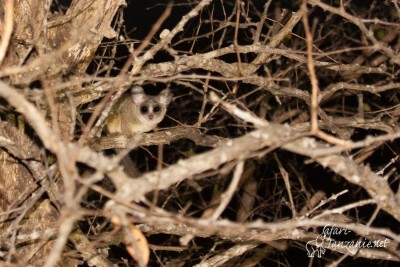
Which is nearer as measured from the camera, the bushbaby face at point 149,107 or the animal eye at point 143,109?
the bushbaby face at point 149,107

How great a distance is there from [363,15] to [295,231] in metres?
3.47

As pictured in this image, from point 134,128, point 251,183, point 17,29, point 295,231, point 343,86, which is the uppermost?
point 17,29

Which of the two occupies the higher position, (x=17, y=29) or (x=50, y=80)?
(x=17, y=29)

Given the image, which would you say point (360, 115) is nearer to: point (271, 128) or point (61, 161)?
point (271, 128)

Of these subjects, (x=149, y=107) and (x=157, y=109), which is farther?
(x=157, y=109)

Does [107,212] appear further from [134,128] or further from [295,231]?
[134,128]

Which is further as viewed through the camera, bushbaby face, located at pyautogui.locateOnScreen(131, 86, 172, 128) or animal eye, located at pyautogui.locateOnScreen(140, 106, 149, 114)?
animal eye, located at pyautogui.locateOnScreen(140, 106, 149, 114)

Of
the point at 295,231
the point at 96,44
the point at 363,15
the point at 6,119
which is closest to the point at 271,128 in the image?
the point at 295,231

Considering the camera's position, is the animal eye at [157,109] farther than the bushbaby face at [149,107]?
Yes

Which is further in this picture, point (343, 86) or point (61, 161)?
point (343, 86)

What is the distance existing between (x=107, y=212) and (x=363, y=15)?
5147mm

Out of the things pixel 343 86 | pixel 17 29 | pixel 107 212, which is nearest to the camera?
pixel 107 212

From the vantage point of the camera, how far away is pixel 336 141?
2.14 m

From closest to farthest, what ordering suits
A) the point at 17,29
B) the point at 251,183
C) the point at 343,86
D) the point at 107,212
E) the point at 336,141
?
1. the point at 107,212
2. the point at 336,141
3. the point at 17,29
4. the point at 343,86
5. the point at 251,183
